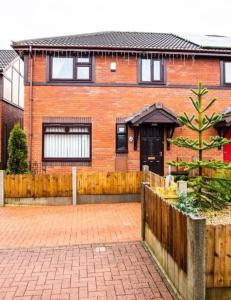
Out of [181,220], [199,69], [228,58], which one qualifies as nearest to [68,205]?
[181,220]

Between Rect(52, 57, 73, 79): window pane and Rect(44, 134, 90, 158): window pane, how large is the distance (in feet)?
8.97

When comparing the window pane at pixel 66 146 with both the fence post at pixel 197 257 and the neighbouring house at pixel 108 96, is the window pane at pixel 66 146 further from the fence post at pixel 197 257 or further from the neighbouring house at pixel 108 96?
the fence post at pixel 197 257

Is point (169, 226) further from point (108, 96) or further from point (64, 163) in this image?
point (108, 96)

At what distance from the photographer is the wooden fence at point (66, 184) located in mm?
11602

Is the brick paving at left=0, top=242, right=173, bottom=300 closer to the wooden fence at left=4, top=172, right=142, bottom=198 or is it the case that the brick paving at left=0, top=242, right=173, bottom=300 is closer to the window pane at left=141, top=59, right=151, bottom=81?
the wooden fence at left=4, top=172, right=142, bottom=198

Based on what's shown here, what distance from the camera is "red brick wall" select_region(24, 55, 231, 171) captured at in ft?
48.2

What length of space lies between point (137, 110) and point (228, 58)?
499 centimetres

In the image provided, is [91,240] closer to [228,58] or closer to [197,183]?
[197,183]

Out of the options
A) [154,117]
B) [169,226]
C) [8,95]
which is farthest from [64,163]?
[169,226]

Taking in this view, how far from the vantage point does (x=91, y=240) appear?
7.51 meters

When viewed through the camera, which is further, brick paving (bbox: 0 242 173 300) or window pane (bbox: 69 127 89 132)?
window pane (bbox: 69 127 89 132)

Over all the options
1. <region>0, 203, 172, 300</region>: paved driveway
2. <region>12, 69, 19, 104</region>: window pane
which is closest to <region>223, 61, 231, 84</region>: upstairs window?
<region>0, 203, 172, 300</region>: paved driveway

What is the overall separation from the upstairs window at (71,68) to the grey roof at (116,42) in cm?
65

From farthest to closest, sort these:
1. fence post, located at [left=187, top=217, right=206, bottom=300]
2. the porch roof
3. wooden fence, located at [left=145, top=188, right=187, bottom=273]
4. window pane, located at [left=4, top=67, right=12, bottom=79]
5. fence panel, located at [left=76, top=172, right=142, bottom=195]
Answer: window pane, located at [left=4, top=67, right=12, bottom=79] < the porch roof < fence panel, located at [left=76, top=172, right=142, bottom=195] < wooden fence, located at [left=145, top=188, right=187, bottom=273] < fence post, located at [left=187, top=217, right=206, bottom=300]
